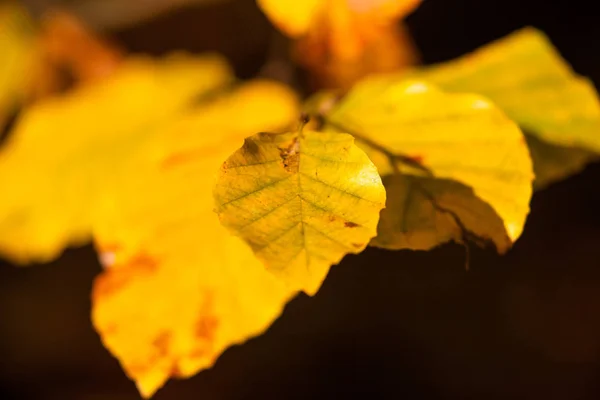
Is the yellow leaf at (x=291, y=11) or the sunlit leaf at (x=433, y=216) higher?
the yellow leaf at (x=291, y=11)

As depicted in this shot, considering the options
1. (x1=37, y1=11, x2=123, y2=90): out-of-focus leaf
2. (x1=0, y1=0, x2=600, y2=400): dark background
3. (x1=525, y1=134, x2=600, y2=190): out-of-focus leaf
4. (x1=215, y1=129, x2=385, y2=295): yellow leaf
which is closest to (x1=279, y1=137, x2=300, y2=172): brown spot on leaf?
(x1=215, y1=129, x2=385, y2=295): yellow leaf

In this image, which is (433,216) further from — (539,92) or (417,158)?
(539,92)

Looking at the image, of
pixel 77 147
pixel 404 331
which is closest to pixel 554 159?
pixel 77 147

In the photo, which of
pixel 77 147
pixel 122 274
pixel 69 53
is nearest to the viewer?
pixel 122 274

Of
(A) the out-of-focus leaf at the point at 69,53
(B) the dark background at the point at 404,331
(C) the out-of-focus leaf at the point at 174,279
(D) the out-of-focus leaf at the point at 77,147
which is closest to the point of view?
(C) the out-of-focus leaf at the point at 174,279

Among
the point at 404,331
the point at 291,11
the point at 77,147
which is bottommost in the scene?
the point at 404,331

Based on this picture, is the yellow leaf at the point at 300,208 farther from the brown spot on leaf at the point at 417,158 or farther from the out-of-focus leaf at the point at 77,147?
the out-of-focus leaf at the point at 77,147

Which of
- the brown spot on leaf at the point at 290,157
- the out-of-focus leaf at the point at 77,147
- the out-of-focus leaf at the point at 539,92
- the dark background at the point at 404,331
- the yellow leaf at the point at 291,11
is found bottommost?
the dark background at the point at 404,331

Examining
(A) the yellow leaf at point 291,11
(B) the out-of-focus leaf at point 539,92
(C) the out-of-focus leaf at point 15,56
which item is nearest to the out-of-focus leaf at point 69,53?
(C) the out-of-focus leaf at point 15,56
